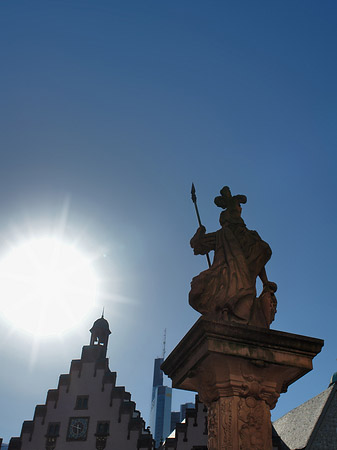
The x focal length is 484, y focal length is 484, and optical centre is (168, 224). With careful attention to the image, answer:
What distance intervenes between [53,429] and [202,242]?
25.3 meters

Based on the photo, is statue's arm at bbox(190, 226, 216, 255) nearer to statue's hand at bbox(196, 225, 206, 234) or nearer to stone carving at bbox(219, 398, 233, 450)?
statue's hand at bbox(196, 225, 206, 234)

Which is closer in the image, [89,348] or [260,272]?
[260,272]

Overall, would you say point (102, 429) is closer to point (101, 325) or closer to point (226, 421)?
point (101, 325)

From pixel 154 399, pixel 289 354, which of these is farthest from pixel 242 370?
pixel 154 399

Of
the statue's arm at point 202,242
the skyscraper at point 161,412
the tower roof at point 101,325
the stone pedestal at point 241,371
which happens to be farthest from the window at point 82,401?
the skyscraper at point 161,412

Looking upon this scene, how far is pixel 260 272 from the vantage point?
675 cm

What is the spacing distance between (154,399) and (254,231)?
17204cm

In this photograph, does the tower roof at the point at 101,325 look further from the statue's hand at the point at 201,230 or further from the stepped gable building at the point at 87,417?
the statue's hand at the point at 201,230

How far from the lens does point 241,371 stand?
211 inches

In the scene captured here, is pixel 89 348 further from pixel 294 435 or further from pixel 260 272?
pixel 260 272

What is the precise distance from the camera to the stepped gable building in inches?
1075

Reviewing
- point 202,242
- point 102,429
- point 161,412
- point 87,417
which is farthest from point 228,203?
point 161,412

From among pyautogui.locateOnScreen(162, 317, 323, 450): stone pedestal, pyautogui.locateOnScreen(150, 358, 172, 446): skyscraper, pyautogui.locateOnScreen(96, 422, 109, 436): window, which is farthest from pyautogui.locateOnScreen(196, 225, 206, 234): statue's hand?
pyautogui.locateOnScreen(150, 358, 172, 446): skyscraper

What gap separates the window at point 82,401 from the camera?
2902cm
